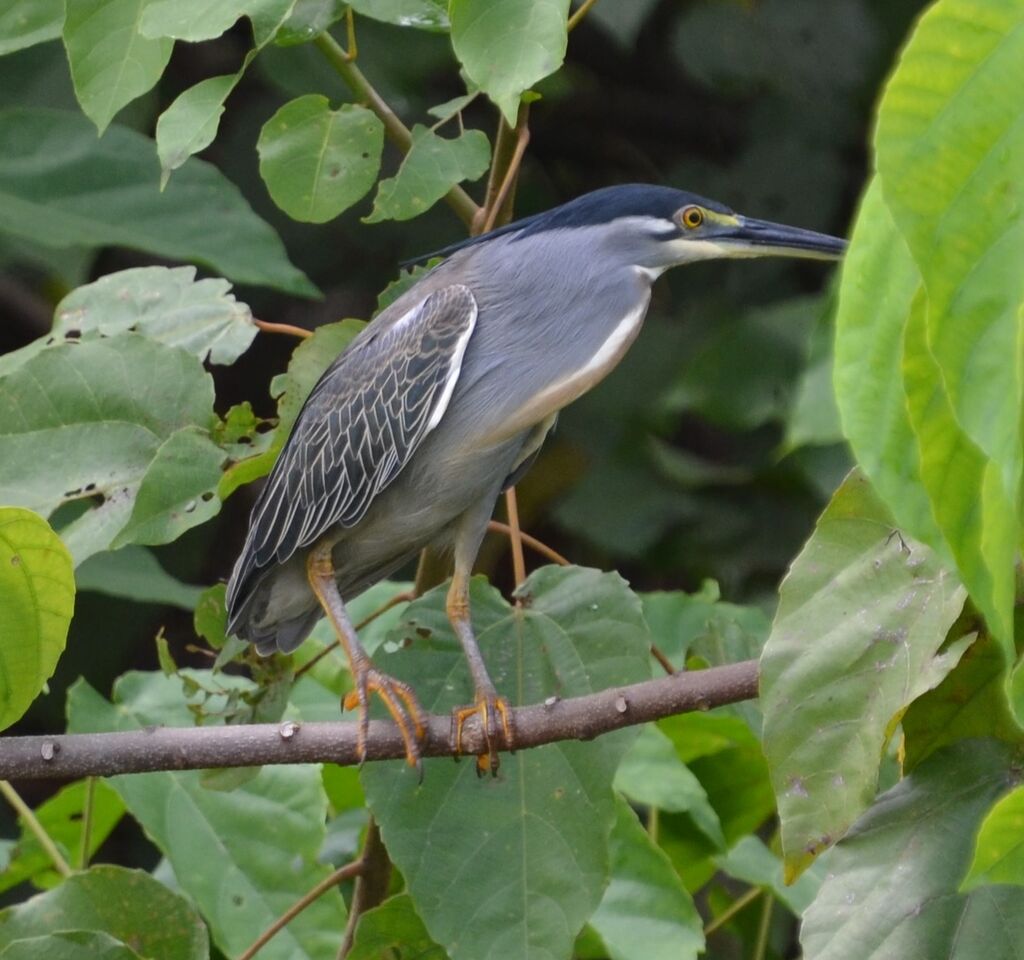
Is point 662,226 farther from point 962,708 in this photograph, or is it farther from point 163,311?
point 962,708

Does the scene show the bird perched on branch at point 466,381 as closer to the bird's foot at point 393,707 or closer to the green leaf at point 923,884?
the bird's foot at point 393,707

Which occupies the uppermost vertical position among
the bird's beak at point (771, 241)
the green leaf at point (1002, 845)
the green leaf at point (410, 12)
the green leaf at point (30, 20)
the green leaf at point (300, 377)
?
the green leaf at point (30, 20)

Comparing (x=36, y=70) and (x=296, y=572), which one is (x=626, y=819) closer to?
(x=296, y=572)

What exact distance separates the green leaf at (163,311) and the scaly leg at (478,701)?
0.36 metres

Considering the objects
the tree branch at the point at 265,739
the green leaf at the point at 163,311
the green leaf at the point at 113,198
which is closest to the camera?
the tree branch at the point at 265,739

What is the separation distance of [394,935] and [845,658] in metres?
0.58

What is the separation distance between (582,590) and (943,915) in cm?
55

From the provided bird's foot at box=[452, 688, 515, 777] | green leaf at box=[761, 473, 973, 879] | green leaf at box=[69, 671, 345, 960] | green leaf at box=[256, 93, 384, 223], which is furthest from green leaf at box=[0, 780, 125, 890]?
green leaf at box=[761, 473, 973, 879]

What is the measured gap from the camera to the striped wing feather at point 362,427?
177 cm

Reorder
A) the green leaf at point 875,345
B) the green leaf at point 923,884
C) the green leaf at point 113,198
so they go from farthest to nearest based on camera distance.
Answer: the green leaf at point 113,198, the green leaf at point 923,884, the green leaf at point 875,345

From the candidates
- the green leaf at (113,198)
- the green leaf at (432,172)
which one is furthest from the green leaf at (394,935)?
the green leaf at (113,198)

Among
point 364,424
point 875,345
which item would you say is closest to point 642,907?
point 364,424

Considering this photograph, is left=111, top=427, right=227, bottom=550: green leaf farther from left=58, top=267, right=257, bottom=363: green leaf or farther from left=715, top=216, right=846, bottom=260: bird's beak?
left=715, top=216, right=846, bottom=260: bird's beak

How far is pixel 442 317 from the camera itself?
180 centimetres
